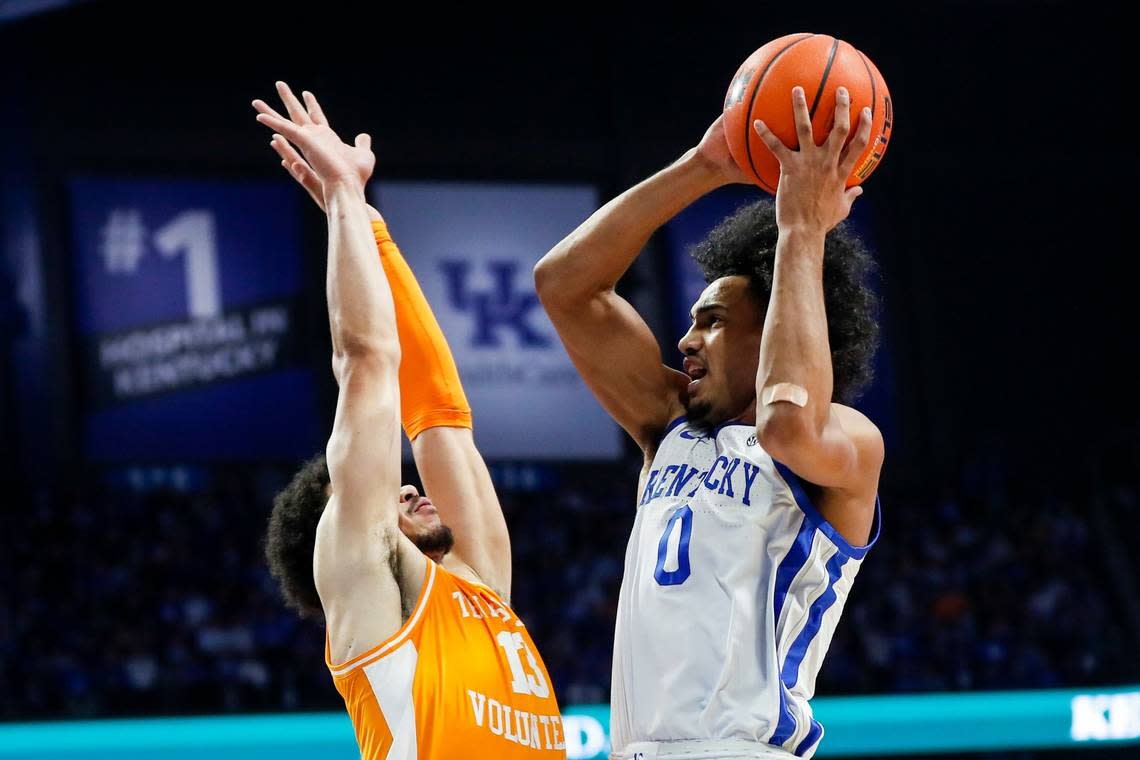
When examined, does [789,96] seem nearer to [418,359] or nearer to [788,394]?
[788,394]

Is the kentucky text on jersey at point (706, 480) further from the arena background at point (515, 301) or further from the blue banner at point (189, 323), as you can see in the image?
the blue banner at point (189, 323)

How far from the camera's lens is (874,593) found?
12984 mm

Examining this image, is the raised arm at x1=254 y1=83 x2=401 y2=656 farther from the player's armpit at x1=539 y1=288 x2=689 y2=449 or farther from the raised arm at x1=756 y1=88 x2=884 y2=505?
the raised arm at x1=756 y1=88 x2=884 y2=505

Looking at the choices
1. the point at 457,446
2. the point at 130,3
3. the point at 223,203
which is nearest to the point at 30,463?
the point at 223,203

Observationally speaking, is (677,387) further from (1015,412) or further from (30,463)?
(1015,412)

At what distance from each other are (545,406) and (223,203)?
3652 mm

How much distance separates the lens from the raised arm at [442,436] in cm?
354

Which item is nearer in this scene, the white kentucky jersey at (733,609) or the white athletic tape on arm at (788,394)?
the white athletic tape on arm at (788,394)

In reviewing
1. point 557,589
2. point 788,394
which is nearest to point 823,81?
point 788,394

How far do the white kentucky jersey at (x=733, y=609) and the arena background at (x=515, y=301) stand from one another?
7.50 meters

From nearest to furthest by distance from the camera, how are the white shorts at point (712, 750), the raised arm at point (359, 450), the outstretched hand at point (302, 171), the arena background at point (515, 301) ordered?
the white shorts at point (712, 750) → the raised arm at point (359, 450) → the outstretched hand at point (302, 171) → the arena background at point (515, 301)

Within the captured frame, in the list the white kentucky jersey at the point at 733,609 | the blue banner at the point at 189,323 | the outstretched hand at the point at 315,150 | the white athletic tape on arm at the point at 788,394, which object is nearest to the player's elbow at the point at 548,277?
the outstretched hand at the point at 315,150

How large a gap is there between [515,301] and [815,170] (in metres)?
12.0

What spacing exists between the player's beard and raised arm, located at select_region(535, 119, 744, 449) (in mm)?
484
